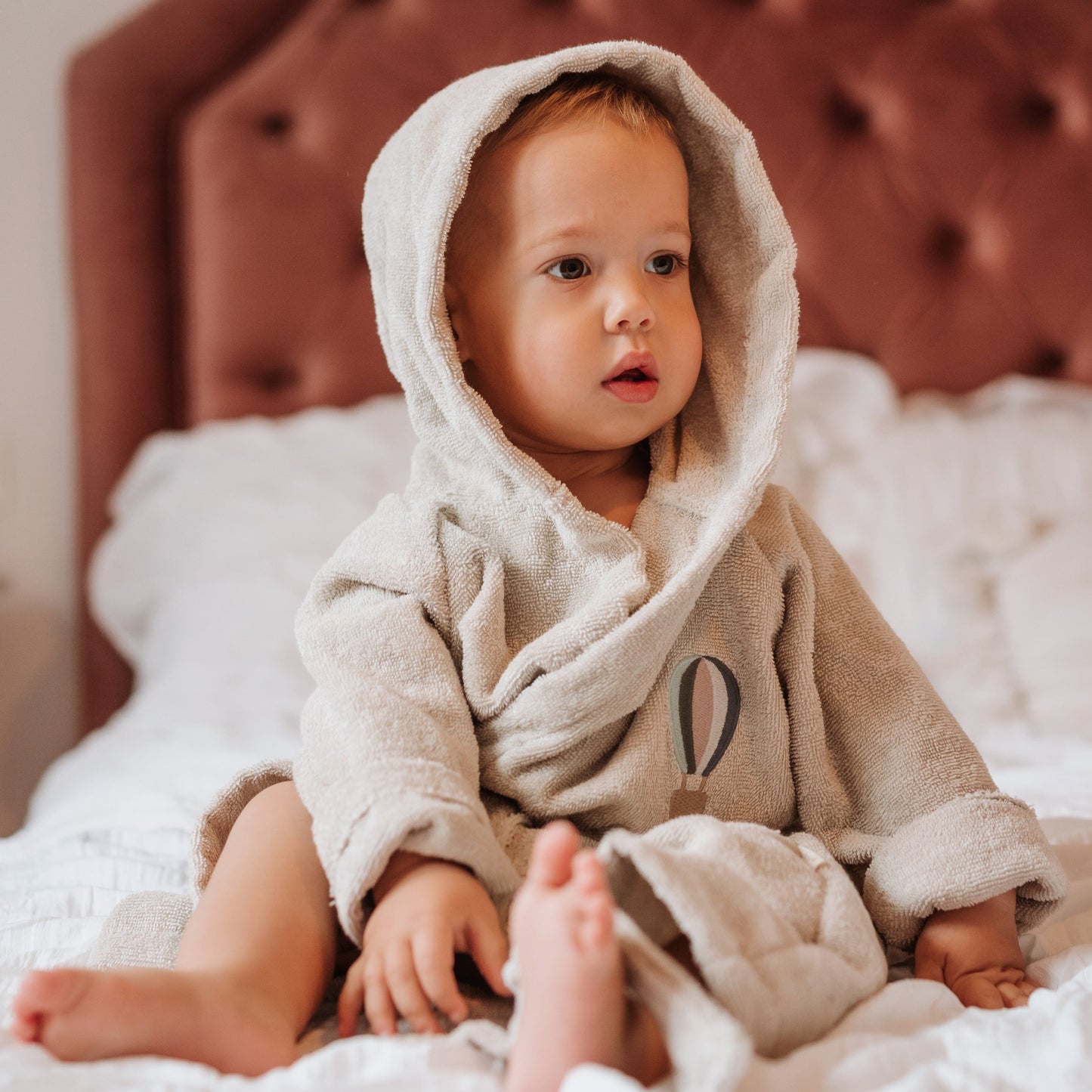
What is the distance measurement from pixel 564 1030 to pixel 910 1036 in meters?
0.21

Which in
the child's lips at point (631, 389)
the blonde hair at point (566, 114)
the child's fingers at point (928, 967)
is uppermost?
the blonde hair at point (566, 114)

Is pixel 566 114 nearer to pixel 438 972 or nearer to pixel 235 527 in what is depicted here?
pixel 438 972

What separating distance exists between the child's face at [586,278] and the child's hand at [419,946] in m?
0.36

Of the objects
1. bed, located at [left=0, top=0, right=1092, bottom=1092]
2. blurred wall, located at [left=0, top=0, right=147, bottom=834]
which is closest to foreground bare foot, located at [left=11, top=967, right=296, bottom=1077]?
bed, located at [left=0, top=0, right=1092, bottom=1092]

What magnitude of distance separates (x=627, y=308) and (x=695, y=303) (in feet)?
0.64

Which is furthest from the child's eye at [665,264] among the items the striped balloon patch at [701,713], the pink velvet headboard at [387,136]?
the pink velvet headboard at [387,136]

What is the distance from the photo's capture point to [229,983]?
2.25 ft

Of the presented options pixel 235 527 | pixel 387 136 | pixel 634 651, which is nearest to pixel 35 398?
pixel 235 527

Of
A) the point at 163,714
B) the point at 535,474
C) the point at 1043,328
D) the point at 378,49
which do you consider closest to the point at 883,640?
the point at 535,474

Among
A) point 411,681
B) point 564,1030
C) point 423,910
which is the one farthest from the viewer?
point 411,681

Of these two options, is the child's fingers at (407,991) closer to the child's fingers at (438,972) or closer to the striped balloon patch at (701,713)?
the child's fingers at (438,972)

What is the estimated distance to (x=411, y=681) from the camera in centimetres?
87

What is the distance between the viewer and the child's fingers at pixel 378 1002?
69 cm

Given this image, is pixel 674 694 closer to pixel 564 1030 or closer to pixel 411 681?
pixel 411 681
